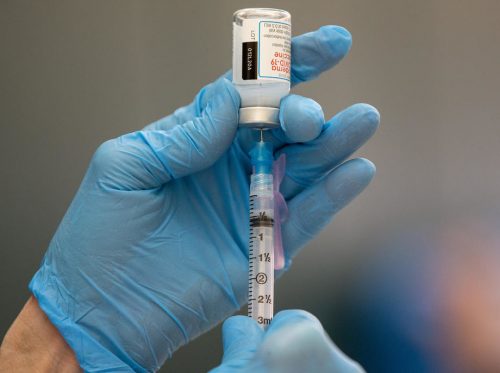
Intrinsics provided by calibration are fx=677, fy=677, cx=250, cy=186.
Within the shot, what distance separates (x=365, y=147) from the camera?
2.44m

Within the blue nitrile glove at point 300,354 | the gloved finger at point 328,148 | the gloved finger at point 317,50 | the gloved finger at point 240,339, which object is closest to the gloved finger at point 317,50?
the gloved finger at point 317,50

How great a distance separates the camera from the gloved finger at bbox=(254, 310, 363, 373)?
72 centimetres

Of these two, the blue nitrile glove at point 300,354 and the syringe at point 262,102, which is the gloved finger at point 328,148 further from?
the blue nitrile glove at point 300,354

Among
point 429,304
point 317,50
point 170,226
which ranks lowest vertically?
point 429,304

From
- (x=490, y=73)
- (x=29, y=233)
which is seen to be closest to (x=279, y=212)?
(x=29, y=233)

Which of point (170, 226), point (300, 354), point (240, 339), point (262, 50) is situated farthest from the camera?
point (170, 226)

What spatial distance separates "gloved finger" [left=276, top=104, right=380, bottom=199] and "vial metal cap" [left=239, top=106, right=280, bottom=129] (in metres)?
0.14

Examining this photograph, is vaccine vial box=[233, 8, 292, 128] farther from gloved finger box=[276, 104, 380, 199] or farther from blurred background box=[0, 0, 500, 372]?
blurred background box=[0, 0, 500, 372]

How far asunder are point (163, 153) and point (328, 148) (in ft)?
1.09

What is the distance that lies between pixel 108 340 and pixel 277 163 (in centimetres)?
49

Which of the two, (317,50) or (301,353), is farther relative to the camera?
(317,50)

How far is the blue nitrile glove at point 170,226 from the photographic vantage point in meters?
1.33

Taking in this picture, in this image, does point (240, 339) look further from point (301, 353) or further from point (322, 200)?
point (322, 200)

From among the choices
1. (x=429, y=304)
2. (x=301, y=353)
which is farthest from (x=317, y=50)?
(x=429, y=304)
